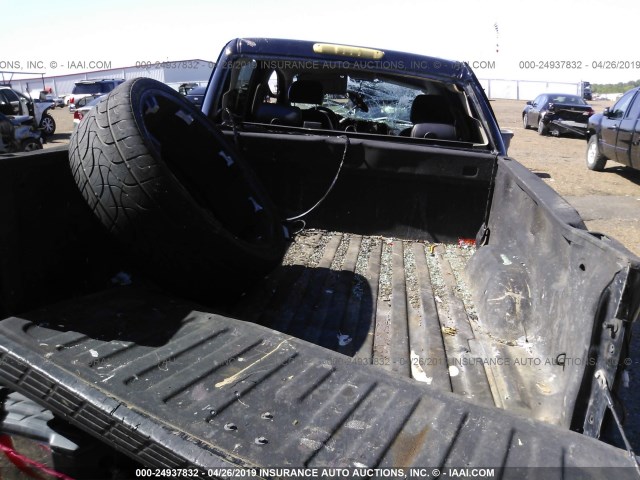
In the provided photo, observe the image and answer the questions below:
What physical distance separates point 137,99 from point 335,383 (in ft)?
5.19

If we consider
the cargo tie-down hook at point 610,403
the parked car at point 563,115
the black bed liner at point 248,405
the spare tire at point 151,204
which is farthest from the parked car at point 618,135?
the black bed liner at point 248,405

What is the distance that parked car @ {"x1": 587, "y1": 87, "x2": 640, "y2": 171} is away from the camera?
35.7 feet

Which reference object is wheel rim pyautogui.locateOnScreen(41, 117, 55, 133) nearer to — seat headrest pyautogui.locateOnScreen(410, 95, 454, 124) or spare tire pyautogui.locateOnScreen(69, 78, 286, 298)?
seat headrest pyautogui.locateOnScreen(410, 95, 454, 124)

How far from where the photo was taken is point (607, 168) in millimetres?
13523

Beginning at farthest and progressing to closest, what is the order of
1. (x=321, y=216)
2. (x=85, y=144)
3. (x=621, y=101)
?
1. (x=621, y=101)
2. (x=321, y=216)
3. (x=85, y=144)

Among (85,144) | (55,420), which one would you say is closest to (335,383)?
(55,420)

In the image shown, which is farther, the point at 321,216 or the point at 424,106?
the point at 424,106

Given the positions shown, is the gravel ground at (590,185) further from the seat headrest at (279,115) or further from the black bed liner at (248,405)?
the black bed liner at (248,405)

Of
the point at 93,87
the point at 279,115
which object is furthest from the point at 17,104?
the point at 279,115

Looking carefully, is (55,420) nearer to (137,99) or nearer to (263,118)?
(137,99)

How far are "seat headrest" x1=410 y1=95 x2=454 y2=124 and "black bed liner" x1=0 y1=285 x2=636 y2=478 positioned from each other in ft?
9.14

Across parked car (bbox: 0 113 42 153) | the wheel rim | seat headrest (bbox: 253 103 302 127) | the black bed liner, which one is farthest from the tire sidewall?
the wheel rim

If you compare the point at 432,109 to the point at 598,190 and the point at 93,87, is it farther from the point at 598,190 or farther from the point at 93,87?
the point at 93,87

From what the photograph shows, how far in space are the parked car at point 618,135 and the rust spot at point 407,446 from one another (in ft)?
36.4
